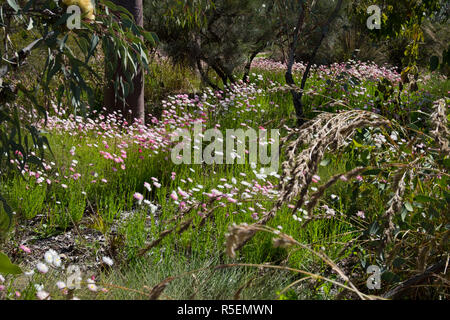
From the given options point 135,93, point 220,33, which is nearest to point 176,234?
point 135,93

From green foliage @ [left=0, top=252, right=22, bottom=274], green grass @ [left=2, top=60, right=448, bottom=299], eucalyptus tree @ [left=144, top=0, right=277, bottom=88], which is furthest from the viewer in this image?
eucalyptus tree @ [left=144, top=0, right=277, bottom=88]

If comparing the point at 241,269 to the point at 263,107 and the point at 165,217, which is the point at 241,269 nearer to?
the point at 165,217

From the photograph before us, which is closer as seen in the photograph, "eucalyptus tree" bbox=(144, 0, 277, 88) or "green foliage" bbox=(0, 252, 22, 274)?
"green foliage" bbox=(0, 252, 22, 274)

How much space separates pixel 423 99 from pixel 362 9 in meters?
1.94

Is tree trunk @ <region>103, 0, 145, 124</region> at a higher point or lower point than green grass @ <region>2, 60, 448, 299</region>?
higher

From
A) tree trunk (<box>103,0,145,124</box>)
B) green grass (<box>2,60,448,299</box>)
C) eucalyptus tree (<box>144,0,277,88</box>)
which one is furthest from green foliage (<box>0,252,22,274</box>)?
eucalyptus tree (<box>144,0,277,88</box>)

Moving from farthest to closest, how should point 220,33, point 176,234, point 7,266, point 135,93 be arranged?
1. point 220,33
2. point 135,93
3. point 176,234
4. point 7,266

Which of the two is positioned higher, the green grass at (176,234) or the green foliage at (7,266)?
the green foliage at (7,266)

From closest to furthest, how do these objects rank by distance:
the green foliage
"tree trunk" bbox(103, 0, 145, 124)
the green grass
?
the green foliage, the green grass, "tree trunk" bbox(103, 0, 145, 124)

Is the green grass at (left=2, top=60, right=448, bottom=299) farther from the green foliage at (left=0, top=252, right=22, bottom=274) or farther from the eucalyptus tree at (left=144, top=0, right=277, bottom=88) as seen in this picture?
the eucalyptus tree at (left=144, top=0, right=277, bottom=88)

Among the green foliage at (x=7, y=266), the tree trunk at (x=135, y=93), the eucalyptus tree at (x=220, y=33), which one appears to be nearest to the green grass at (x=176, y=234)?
the green foliage at (x=7, y=266)

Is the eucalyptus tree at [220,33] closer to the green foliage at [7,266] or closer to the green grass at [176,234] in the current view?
the green grass at [176,234]

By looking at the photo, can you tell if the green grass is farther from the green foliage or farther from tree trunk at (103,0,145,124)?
tree trunk at (103,0,145,124)

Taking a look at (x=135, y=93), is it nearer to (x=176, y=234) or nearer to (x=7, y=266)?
(x=176, y=234)
